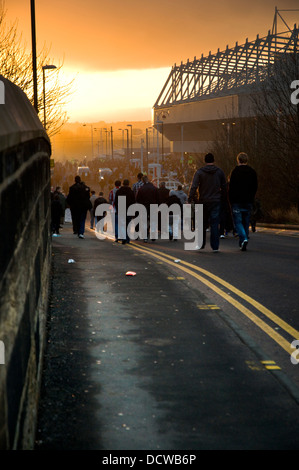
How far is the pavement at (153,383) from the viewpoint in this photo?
4.50m

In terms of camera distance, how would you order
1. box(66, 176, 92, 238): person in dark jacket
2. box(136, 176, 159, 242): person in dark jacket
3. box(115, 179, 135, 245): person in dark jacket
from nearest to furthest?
box(115, 179, 135, 245): person in dark jacket → box(136, 176, 159, 242): person in dark jacket → box(66, 176, 92, 238): person in dark jacket

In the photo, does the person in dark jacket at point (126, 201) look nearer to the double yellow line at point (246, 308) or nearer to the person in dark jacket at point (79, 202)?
the person in dark jacket at point (79, 202)

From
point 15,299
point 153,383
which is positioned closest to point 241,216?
point 153,383

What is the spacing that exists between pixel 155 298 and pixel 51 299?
1.29 meters

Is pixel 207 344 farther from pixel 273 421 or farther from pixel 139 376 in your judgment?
pixel 273 421

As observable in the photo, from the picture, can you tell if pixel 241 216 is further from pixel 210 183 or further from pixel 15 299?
pixel 15 299

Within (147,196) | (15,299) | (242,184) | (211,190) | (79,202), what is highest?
(242,184)

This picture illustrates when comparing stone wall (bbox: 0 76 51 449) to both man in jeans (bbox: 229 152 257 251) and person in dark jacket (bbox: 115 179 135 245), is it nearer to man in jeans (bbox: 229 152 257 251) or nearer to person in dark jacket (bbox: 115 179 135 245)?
man in jeans (bbox: 229 152 257 251)

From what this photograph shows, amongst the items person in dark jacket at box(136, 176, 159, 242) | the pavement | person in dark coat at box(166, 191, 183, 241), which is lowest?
the pavement

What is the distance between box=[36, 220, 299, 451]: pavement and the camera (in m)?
4.50

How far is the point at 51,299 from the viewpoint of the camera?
9094mm

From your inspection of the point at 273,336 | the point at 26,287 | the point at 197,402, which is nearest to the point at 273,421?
the point at 197,402

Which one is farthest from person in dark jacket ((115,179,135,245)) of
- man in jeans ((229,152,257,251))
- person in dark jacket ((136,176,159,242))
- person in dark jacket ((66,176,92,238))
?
man in jeans ((229,152,257,251))

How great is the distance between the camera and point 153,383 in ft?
18.2
